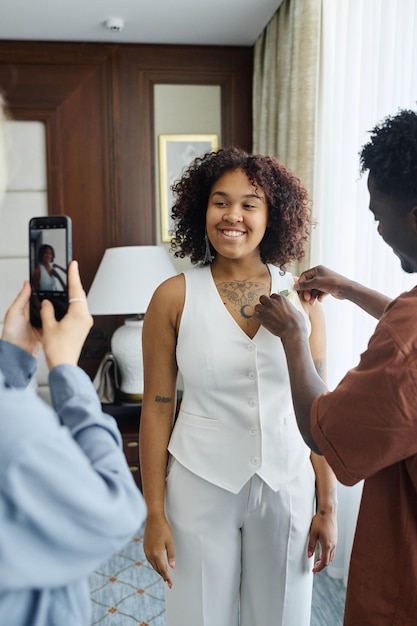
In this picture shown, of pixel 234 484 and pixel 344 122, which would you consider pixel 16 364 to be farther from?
pixel 344 122

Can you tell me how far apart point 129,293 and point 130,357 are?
0.35 metres

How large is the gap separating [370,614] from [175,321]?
0.75 metres

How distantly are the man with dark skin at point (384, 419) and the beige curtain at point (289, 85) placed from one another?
5.11 feet

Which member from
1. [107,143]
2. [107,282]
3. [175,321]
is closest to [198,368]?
[175,321]

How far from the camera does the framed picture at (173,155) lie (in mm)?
3445

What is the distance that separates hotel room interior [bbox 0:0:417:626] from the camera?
91.3 inches

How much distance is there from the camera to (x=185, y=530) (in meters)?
1.36

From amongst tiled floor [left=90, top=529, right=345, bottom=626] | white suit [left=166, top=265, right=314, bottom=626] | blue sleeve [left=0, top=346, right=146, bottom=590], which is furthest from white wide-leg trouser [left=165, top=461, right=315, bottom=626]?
tiled floor [left=90, top=529, right=345, bottom=626]

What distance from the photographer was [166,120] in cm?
344

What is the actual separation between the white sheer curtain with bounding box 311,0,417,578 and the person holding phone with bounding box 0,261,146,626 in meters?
1.57

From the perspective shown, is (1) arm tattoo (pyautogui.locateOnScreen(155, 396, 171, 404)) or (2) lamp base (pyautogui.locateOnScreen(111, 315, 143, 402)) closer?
(1) arm tattoo (pyautogui.locateOnScreen(155, 396, 171, 404))

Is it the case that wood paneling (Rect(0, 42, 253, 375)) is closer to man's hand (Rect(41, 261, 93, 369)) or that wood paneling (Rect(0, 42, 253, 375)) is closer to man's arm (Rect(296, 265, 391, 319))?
man's arm (Rect(296, 265, 391, 319))

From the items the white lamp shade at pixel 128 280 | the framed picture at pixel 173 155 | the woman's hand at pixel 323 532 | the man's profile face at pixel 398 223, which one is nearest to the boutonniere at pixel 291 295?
the man's profile face at pixel 398 223

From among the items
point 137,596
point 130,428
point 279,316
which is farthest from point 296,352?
point 130,428
